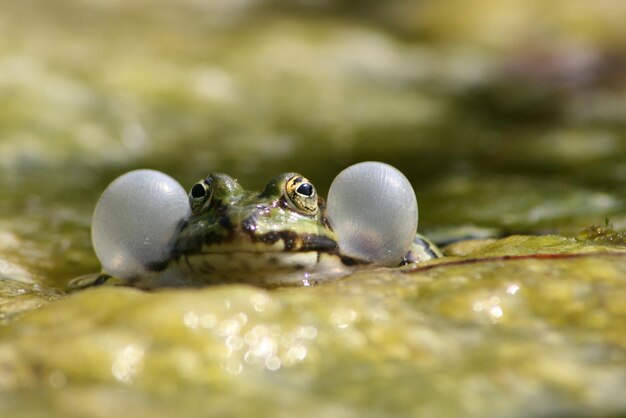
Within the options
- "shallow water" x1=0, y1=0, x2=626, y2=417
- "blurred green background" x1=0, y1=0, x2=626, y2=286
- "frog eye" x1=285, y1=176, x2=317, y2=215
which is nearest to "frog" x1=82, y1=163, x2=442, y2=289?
"frog eye" x1=285, y1=176, x2=317, y2=215

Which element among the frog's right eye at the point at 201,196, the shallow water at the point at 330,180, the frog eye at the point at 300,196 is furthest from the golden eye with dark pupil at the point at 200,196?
the shallow water at the point at 330,180

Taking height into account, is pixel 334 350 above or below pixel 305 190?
below

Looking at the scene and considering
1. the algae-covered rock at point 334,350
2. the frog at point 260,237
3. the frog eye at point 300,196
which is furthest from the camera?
the frog eye at point 300,196

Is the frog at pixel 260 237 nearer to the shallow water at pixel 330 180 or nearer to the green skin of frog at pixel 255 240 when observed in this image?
the green skin of frog at pixel 255 240

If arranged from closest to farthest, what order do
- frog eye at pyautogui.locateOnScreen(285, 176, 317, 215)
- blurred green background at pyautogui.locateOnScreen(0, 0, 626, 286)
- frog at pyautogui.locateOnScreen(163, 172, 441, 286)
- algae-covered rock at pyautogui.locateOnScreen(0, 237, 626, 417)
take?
1. algae-covered rock at pyautogui.locateOnScreen(0, 237, 626, 417)
2. frog at pyautogui.locateOnScreen(163, 172, 441, 286)
3. frog eye at pyautogui.locateOnScreen(285, 176, 317, 215)
4. blurred green background at pyautogui.locateOnScreen(0, 0, 626, 286)

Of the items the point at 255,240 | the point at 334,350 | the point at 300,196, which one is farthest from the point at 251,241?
the point at 334,350

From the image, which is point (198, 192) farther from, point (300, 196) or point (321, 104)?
point (321, 104)

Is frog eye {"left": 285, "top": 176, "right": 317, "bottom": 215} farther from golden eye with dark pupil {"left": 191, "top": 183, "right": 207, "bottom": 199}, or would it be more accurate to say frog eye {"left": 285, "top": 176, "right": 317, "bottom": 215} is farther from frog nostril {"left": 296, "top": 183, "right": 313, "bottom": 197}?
golden eye with dark pupil {"left": 191, "top": 183, "right": 207, "bottom": 199}

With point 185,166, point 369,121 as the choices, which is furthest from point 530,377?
point 369,121
